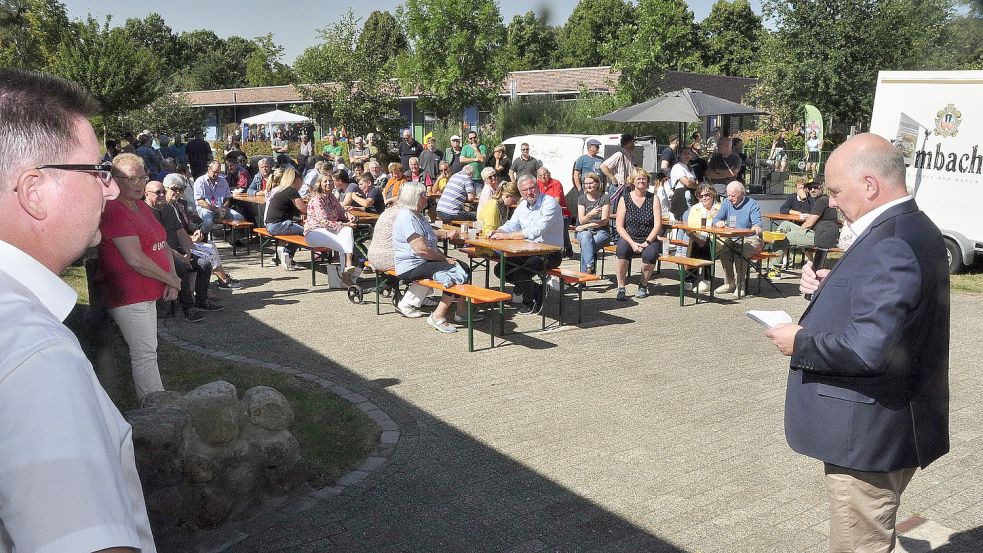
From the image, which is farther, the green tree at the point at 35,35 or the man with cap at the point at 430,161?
the green tree at the point at 35,35

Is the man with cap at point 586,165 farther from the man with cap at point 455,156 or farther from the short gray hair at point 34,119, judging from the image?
the short gray hair at point 34,119

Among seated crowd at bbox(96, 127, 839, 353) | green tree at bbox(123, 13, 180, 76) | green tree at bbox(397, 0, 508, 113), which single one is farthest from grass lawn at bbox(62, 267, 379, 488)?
green tree at bbox(123, 13, 180, 76)

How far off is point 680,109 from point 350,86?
16.4 m

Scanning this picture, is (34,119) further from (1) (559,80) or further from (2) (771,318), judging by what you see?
(1) (559,80)

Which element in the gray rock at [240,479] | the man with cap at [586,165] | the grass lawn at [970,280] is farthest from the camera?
the man with cap at [586,165]

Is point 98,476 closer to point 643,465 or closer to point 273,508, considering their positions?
point 273,508

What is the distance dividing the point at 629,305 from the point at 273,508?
6.21 metres

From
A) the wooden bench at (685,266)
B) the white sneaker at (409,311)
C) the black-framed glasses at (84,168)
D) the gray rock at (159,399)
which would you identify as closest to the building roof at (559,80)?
the wooden bench at (685,266)

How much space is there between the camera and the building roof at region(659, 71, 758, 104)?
116ft

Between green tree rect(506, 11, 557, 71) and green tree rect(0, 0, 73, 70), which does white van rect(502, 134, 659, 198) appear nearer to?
green tree rect(0, 0, 73, 70)

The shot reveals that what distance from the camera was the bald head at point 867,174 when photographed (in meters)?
2.84

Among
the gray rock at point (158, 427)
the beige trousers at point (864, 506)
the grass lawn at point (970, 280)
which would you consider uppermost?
the beige trousers at point (864, 506)

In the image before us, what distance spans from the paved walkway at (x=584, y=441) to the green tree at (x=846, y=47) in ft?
75.4

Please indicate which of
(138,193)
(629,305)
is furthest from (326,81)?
(138,193)
